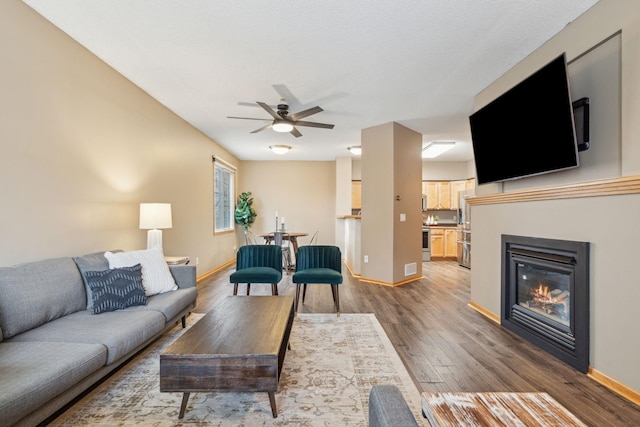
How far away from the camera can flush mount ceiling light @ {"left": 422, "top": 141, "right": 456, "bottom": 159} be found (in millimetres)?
6455

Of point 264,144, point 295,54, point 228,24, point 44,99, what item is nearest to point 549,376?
point 295,54

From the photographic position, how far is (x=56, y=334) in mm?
1933

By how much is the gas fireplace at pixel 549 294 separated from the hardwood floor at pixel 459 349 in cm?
12

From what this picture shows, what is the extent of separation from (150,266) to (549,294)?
146 inches

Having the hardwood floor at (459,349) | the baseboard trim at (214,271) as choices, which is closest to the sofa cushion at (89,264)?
the hardwood floor at (459,349)

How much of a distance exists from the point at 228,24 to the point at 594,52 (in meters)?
2.89

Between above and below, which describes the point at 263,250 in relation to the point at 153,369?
above

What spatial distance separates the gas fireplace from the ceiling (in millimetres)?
1884

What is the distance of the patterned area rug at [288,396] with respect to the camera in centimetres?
179

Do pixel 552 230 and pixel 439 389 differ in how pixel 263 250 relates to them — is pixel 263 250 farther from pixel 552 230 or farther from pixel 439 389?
pixel 552 230

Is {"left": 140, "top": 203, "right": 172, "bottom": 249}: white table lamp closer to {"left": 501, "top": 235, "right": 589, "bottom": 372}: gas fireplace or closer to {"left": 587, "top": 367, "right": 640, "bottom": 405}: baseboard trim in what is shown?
{"left": 501, "top": 235, "right": 589, "bottom": 372}: gas fireplace

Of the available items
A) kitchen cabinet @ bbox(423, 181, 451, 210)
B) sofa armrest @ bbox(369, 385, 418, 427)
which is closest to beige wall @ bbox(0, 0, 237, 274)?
sofa armrest @ bbox(369, 385, 418, 427)

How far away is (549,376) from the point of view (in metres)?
2.29

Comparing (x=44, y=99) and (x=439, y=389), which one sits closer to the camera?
(x=439, y=389)
